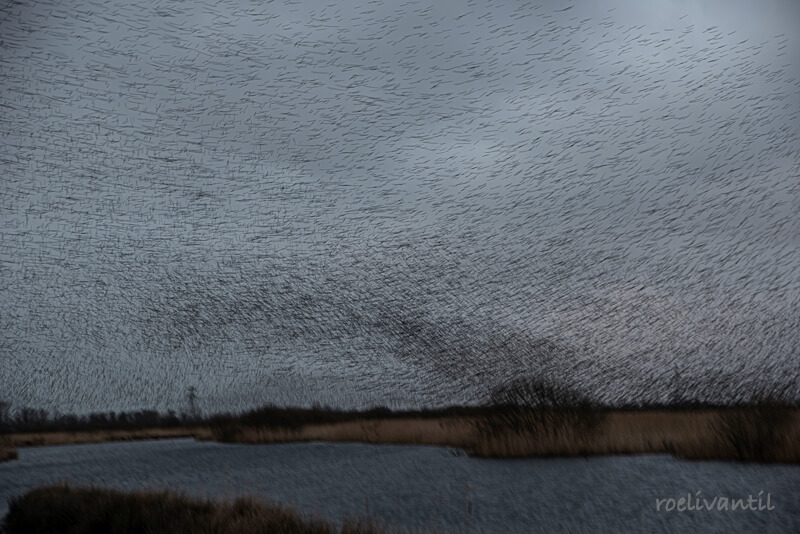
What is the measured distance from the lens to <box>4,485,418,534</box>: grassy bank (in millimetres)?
10336

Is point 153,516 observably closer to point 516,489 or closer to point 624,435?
point 516,489

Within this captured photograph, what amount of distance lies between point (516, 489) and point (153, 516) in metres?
9.13

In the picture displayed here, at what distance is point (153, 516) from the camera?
38.5ft

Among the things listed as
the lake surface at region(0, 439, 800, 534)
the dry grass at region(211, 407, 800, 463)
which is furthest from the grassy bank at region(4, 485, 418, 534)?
the dry grass at region(211, 407, 800, 463)

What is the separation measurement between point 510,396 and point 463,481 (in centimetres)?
529

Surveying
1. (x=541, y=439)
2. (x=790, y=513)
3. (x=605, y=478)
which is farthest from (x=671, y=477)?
(x=541, y=439)

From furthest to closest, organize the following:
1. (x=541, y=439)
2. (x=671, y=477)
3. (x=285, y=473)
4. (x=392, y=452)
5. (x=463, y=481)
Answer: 1. (x=392, y=452)
2. (x=285, y=473)
3. (x=541, y=439)
4. (x=463, y=481)
5. (x=671, y=477)

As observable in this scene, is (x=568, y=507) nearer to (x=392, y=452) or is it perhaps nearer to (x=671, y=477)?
(x=671, y=477)

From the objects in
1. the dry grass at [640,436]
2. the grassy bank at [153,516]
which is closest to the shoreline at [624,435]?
the dry grass at [640,436]

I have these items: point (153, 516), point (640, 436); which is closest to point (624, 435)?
point (640, 436)

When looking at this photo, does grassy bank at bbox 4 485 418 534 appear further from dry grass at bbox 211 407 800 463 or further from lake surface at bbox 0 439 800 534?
dry grass at bbox 211 407 800 463

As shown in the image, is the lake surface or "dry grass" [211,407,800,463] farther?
"dry grass" [211,407,800,463]

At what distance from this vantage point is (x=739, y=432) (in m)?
19.0

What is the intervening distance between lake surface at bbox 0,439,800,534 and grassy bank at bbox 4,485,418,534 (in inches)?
71.4
